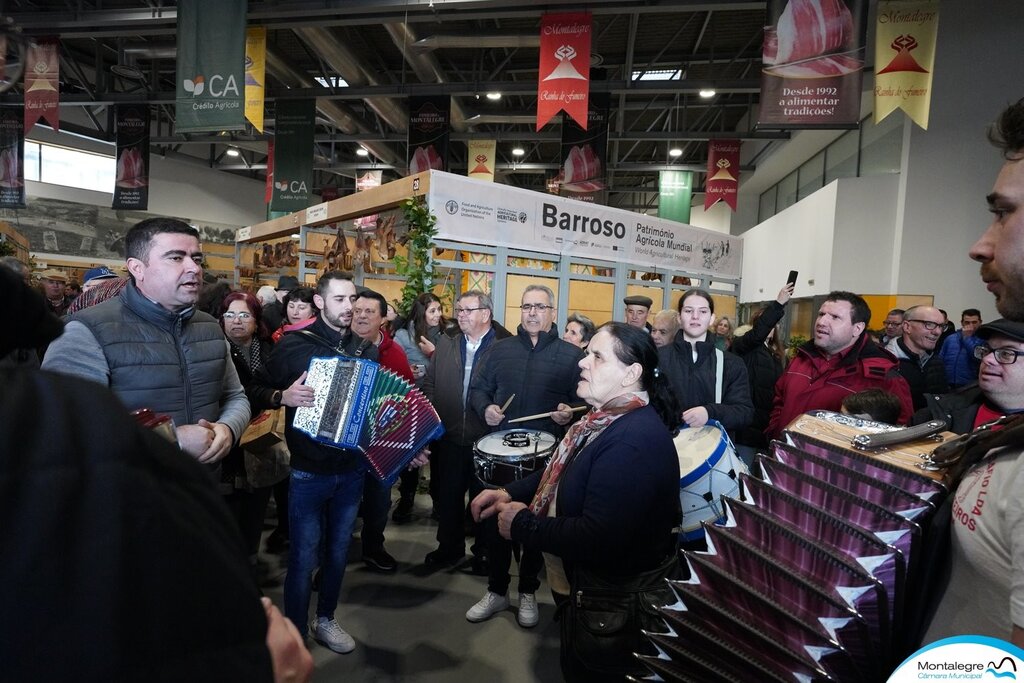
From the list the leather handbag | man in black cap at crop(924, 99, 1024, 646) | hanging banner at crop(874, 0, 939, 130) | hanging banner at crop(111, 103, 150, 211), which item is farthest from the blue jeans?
hanging banner at crop(111, 103, 150, 211)

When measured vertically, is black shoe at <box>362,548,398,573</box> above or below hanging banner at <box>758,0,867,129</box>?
below

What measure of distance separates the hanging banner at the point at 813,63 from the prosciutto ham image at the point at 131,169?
547 inches

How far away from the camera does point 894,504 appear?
120 centimetres

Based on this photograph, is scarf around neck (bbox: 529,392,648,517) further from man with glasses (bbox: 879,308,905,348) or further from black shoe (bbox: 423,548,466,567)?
man with glasses (bbox: 879,308,905,348)

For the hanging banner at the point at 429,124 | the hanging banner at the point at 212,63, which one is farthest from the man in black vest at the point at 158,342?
the hanging banner at the point at 429,124

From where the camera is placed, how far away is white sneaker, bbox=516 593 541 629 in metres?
3.40

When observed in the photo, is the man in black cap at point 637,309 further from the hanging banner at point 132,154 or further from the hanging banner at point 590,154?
the hanging banner at point 132,154

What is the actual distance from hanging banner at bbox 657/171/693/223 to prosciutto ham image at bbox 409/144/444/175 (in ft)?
20.2

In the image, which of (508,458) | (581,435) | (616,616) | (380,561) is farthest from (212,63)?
(616,616)

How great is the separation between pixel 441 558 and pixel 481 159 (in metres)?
11.0

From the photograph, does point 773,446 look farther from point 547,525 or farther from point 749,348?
point 749,348

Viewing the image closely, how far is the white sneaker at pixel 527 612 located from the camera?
3.40 meters

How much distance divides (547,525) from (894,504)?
1171 millimetres

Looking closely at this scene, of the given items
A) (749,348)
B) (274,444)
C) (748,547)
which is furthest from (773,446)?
(749,348)
